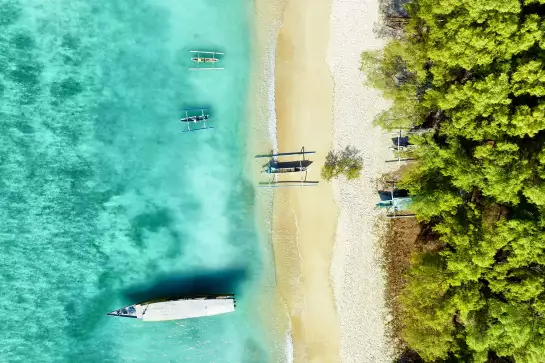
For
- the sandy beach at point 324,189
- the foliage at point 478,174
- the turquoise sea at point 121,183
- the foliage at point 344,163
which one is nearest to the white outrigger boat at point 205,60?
the turquoise sea at point 121,183

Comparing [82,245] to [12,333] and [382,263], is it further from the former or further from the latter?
[382,263]

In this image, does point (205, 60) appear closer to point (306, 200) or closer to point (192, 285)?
point (306, 200)

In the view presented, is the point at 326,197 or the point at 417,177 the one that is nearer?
the point at 417,177

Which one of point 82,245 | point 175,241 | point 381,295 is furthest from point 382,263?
point 82,245

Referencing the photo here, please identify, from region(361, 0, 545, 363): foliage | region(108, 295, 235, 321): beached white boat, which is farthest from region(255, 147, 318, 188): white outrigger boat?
region(108, 295, 235, 321): beached white boat

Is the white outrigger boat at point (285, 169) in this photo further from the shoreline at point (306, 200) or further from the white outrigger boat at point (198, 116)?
the white outrigger boat at point (198, 116)
